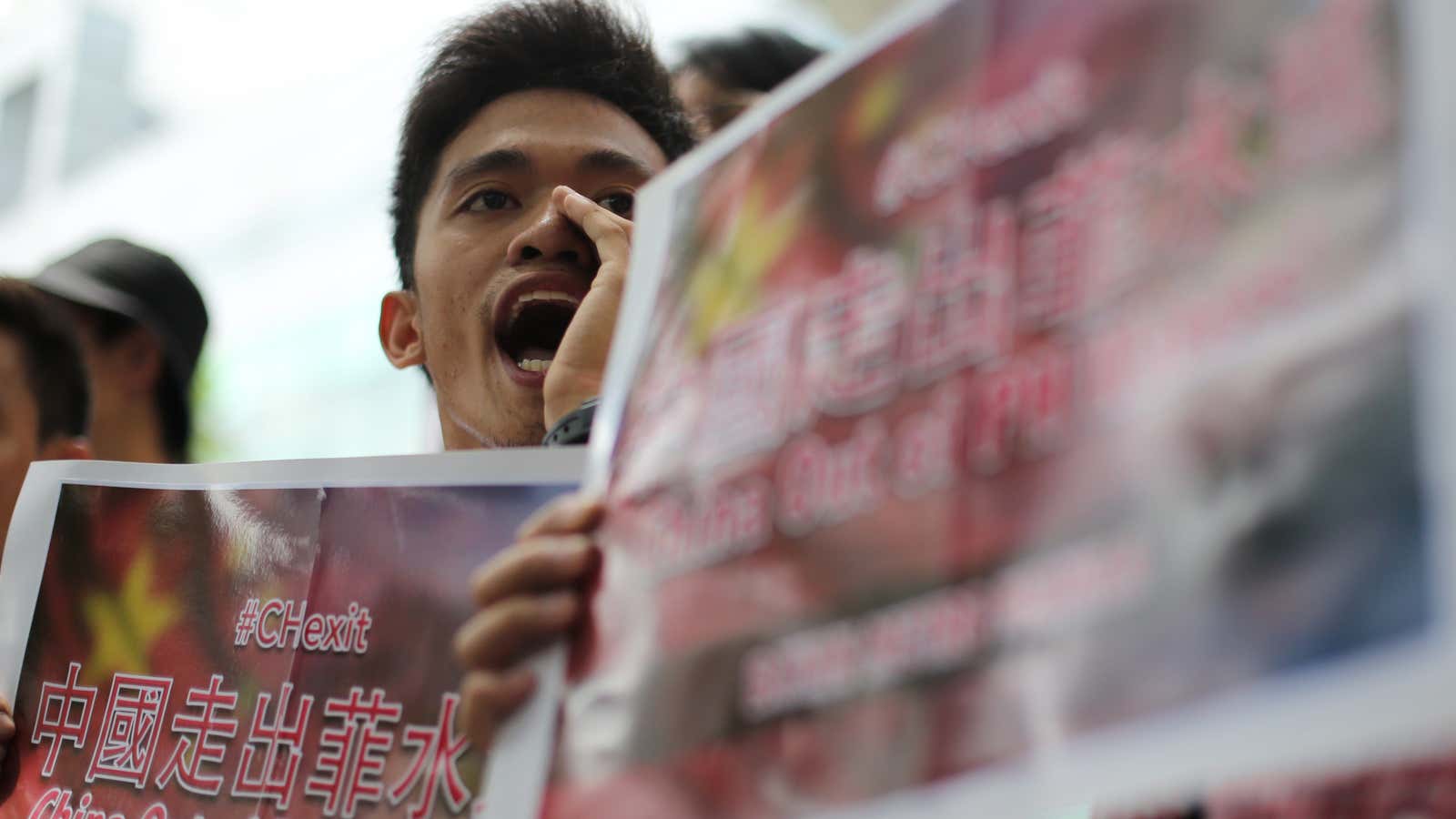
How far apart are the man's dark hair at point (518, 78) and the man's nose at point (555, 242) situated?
7.5 inches

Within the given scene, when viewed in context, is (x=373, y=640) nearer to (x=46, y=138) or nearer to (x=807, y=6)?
(x=807, y=6)

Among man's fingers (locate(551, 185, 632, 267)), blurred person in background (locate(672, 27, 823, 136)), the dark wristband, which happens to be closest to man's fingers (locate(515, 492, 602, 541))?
the dark wristband

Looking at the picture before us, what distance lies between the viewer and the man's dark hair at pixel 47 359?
3.84ft

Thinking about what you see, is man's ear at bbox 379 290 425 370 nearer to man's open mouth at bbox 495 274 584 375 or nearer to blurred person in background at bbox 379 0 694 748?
blurred person in background at bbox 379 0 694 748

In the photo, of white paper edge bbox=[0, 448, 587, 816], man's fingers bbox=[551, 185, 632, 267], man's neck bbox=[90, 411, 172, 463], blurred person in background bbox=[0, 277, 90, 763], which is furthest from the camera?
man's neck bbox=[90, 411, 172, 463]

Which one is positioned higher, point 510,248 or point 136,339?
point 136,339

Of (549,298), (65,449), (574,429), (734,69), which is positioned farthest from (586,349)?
(734,69)

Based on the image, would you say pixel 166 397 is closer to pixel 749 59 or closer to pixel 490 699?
pixel 749 59

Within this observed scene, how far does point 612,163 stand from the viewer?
42.5 inches

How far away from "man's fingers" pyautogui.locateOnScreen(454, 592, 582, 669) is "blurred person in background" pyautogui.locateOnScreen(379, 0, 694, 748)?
21 cm

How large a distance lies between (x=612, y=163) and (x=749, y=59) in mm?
569

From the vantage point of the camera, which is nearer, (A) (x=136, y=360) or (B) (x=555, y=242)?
(B) (x=555, y=242)

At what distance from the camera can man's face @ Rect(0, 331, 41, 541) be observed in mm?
1072

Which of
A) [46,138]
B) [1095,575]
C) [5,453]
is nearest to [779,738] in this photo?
[1095,575]
